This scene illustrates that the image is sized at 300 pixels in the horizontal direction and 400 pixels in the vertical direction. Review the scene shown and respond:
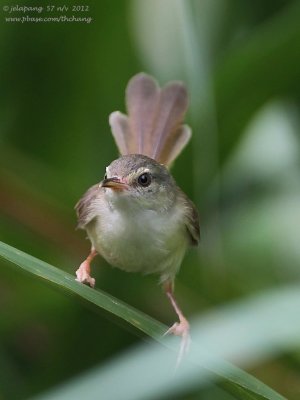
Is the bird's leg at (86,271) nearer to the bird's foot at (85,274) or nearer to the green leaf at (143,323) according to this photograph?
the bird's foot at (85,274)

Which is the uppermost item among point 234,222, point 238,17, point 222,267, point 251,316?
point 238,17

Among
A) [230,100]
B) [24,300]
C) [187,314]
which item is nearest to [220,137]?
[230,100]

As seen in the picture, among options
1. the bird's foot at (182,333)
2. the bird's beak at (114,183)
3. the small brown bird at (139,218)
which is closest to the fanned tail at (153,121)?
the small brown bird at (139,218)

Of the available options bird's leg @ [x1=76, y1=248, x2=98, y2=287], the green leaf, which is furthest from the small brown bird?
the green leaf

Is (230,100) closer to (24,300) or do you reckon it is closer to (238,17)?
(238,17)

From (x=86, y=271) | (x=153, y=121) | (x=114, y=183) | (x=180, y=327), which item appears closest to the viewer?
(x=114, y=183)

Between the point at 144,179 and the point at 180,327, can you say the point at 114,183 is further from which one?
the point at 180,327

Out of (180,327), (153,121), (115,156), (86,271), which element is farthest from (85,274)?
(153,121)
